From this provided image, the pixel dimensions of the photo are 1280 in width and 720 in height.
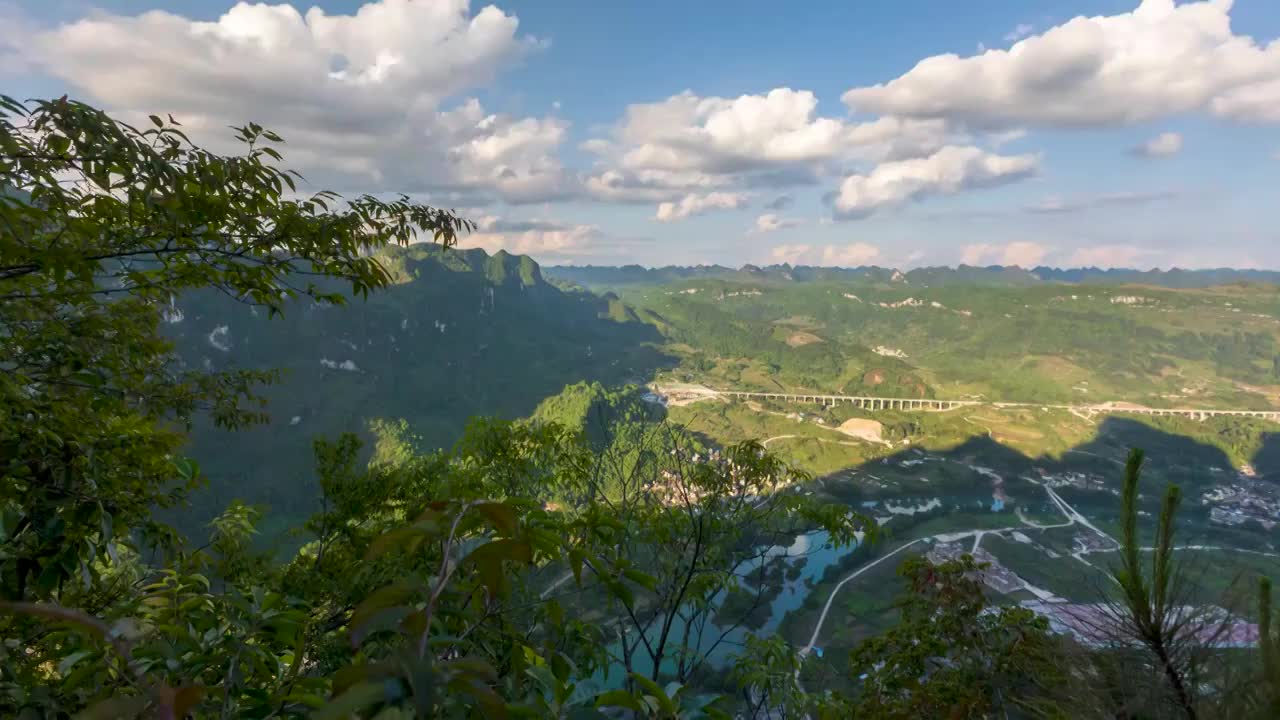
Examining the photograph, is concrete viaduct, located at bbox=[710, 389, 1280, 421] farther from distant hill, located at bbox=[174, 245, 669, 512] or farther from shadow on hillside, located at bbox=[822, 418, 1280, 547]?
distant hill, located at bbox=[174, 245, 669, 512]

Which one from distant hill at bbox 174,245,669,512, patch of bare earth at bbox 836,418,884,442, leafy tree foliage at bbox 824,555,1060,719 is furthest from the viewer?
patch of bare earth at bbox 836,418,884,442

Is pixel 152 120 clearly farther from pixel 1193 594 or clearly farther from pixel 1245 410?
pixel 1245 410

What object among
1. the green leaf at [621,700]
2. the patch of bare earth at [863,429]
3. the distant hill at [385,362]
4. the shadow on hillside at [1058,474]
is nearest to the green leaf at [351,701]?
the green leaf at [621,700]

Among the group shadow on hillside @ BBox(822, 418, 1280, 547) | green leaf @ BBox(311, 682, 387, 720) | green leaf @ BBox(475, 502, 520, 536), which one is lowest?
shadow on hillside @ BBox(822, 418, 1280, 547)

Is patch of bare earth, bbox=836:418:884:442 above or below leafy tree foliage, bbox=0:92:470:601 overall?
below

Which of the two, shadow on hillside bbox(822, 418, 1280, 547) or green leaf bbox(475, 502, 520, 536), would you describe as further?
shadow on hillside bbox(822, 418, 1280, 547)

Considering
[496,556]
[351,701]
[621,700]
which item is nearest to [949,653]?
[621,700]

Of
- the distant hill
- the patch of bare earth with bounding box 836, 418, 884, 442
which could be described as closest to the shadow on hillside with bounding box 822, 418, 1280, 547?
the patch of bare earth with bounding box 836, 418, 884, 442
